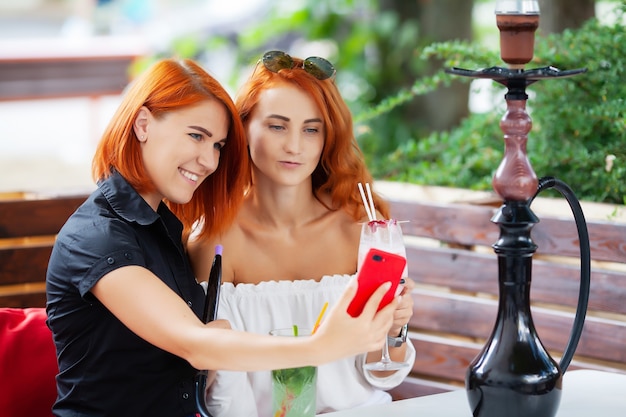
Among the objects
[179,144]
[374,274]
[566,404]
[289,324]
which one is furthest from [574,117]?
[374,274]

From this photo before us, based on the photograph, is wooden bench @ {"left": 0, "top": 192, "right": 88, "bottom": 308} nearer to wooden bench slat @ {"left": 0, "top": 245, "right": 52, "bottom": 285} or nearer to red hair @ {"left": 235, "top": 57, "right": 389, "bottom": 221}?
wooden bench slat @ {"left": 0, "top": 245, "right": 52, "bottom": 285}

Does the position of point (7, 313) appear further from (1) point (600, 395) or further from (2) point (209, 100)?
(1) point (600, 395)

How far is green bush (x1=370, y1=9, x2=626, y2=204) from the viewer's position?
3.17m

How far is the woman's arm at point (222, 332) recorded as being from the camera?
1626mm

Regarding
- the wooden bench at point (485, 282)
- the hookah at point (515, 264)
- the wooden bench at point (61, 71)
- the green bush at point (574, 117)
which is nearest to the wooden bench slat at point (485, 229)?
the wooden bench at point (485, 282)

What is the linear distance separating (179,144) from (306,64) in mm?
501

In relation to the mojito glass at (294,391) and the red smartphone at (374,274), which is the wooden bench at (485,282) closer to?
the mojito glass at (294,391)

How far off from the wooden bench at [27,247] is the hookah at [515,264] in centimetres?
168

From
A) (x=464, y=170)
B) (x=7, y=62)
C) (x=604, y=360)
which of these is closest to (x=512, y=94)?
(x=604, y=360)

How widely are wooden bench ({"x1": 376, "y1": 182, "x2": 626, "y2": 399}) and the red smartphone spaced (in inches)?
51.3

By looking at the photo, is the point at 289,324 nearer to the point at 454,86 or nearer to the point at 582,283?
the point at 582,283

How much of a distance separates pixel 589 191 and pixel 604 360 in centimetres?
76

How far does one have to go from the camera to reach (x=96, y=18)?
1578 centimetres

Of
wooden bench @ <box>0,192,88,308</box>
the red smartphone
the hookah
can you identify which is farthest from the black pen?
wooden bench @ <box>0,192,88,308</box>
